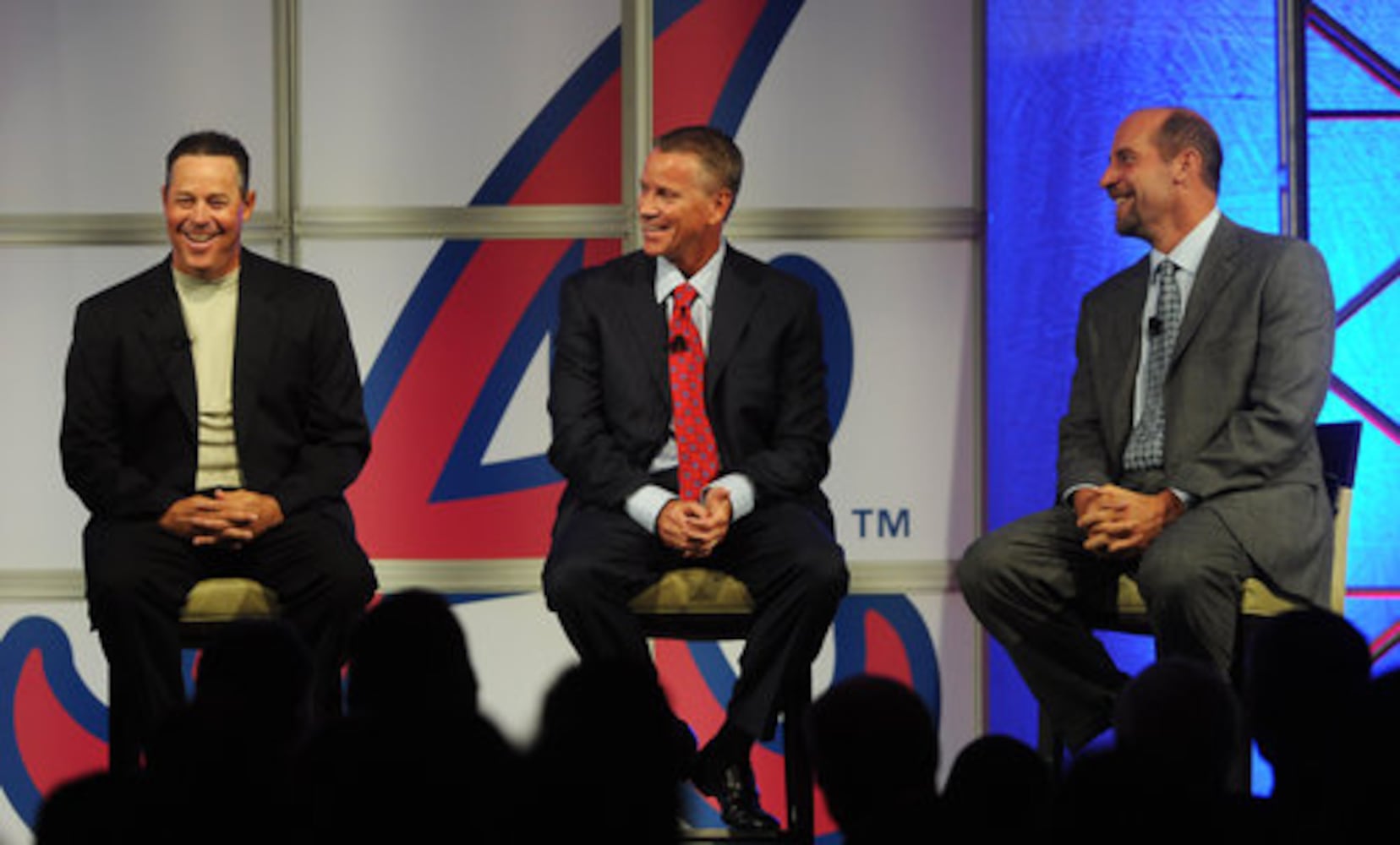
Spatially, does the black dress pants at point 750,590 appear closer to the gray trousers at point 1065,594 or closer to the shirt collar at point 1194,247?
the gray trousers at point 1065,594

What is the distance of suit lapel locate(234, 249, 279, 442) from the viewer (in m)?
4.18

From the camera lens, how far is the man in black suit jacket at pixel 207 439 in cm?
389

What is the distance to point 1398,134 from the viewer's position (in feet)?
16.6

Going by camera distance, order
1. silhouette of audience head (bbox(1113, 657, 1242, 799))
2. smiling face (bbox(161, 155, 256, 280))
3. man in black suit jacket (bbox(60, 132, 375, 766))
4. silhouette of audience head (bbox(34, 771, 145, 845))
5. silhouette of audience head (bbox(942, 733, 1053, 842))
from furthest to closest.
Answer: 1. smiling face (bbox(161, 155, 256, 280))
2. man in black suit jacket (bbox(60, 132, 375, 766))
3. silhouette of audience head (bbox(1113, 657, 1242, 799))
4. silhouette of audience head (bbox(942, 733, 1053, 842))
5. silhouette of audience head (bbox(34, 771, 145, 845))

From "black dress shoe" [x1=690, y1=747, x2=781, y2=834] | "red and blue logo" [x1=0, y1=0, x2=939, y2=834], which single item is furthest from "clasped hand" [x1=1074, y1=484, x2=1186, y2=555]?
"red and blue logo" [x1=0, y1=0, x2=939, y2=834]

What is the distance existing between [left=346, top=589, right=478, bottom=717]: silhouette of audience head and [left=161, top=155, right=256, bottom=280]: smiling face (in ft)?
7.14

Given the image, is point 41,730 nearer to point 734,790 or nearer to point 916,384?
point 734,790

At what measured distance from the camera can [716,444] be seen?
4.17 m

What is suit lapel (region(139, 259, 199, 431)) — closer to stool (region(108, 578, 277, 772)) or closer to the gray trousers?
stool (region(108, 578, 277, 772))

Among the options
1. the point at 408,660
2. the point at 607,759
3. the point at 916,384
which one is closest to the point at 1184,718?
the point at 607,759

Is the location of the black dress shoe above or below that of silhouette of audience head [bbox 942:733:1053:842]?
below

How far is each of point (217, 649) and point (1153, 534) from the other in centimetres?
225

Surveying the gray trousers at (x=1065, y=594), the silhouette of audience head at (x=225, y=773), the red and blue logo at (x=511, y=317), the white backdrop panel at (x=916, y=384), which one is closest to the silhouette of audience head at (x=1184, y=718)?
the silhouette of audience head at (x=225, y=773)

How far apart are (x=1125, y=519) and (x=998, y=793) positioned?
7.64 ft
